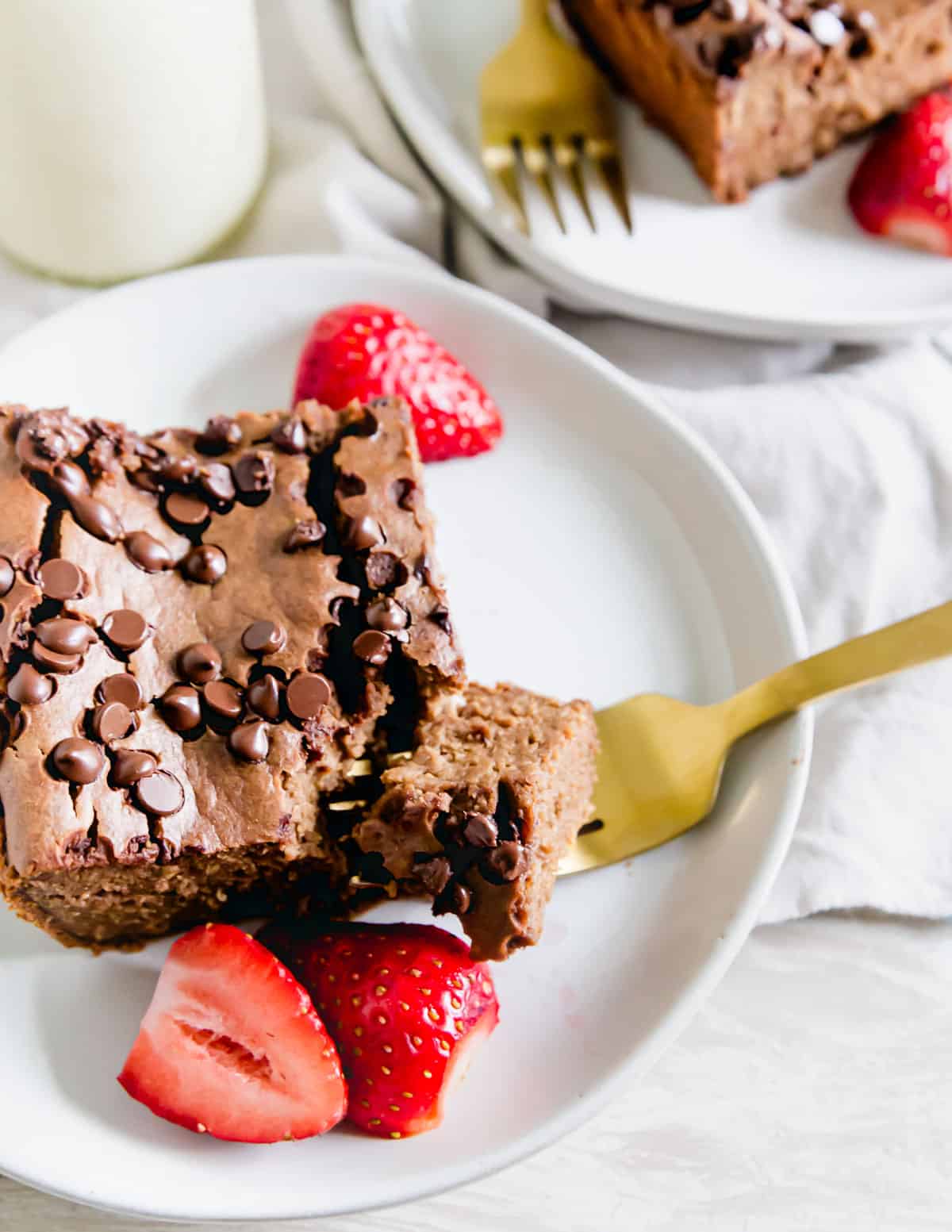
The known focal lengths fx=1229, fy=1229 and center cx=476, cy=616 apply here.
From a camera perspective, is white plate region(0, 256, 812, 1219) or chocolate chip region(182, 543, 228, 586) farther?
chocolate chip region(182, 543, 228, 586)

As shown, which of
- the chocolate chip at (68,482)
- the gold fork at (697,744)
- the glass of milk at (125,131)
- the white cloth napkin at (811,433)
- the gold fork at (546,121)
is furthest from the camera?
the gold fork at (546,121)

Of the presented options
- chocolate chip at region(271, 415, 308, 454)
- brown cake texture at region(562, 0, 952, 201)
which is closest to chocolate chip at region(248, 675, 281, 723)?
chocolate chip at region(271, 415, 308, 454)

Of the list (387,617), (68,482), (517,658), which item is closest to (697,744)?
(517,658)

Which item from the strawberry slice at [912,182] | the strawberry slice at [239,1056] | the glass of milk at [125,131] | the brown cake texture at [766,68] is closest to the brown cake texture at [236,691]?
the strawberry slice at [239,1056]

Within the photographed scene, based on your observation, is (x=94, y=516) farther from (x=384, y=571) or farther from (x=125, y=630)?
(x=384, y=571)

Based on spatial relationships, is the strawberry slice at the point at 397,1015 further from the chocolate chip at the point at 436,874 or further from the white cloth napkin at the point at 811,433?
the white cloth napkin at the point at 811,433

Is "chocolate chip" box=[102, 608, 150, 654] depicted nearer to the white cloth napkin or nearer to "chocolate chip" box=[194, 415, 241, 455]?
"chocolate chip" box=[194, 415, 241, 455]
